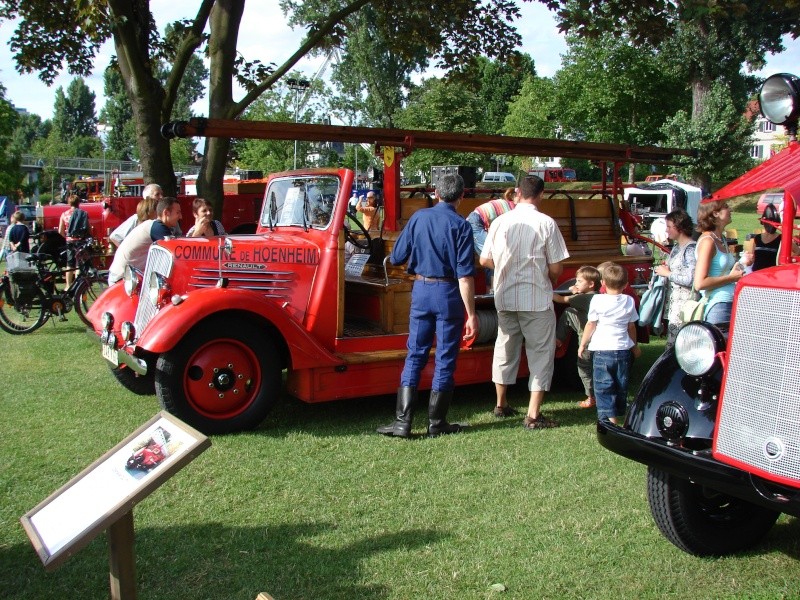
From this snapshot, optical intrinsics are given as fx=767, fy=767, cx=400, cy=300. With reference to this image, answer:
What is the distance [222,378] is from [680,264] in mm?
3438

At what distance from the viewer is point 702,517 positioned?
12.1 feet

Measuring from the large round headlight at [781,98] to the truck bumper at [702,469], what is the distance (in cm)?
188

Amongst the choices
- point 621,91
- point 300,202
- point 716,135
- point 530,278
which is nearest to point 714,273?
point 530,278

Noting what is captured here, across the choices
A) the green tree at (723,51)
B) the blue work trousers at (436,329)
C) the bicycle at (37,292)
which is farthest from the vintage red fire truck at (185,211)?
the green tree at (723,51)

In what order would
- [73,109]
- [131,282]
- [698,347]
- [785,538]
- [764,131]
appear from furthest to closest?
[73,109]
[764,131]
[131,282]
[785,538]
[698,347]

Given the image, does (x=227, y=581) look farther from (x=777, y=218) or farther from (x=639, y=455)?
(x=777, y=218)

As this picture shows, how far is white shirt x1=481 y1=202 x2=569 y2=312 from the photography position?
5.55 metres

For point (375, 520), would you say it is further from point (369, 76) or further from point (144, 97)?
point (369, 76)

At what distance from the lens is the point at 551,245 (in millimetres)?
5559

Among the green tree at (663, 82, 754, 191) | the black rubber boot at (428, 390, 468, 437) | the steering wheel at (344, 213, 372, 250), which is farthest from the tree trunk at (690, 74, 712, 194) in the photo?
the black rubber boot at (428, 390, 468, 437)

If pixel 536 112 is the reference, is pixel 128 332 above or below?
below

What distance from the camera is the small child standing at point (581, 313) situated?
6230 millimetres

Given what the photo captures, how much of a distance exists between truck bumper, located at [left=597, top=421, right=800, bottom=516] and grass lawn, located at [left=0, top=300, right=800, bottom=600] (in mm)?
539

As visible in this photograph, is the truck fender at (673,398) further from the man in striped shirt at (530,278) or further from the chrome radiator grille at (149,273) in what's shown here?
the chrome radiator grille at (149,273)
